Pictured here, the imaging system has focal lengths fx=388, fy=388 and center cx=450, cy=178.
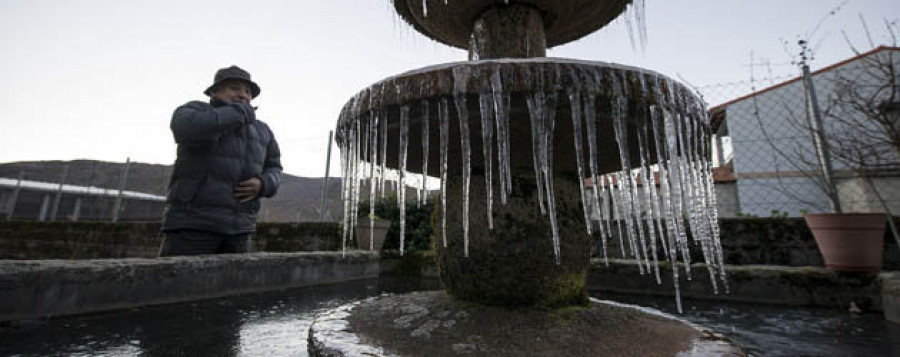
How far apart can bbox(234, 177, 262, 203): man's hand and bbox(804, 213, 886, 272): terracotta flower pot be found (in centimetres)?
494

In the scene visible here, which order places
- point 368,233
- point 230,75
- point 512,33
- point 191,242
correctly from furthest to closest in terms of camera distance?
point 368,233 → point 230,75 → point 191,242 → point 512,33

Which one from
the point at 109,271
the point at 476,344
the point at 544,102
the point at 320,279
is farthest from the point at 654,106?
the point at 320,279

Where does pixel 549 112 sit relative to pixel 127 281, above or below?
above

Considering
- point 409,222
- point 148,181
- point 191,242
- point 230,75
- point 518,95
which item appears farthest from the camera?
point 148,181

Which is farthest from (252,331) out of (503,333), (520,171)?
(520,171)

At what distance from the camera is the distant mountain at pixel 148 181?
9405 mm

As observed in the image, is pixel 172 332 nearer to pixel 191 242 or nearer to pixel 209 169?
pixel 191 242

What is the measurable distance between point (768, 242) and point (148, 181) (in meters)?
23.0

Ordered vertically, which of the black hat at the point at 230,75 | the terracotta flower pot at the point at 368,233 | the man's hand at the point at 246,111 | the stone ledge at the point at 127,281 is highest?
the black hat at the point at 230,75

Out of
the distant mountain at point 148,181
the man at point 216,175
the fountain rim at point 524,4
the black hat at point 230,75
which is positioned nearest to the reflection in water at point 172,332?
the man at point 216,175

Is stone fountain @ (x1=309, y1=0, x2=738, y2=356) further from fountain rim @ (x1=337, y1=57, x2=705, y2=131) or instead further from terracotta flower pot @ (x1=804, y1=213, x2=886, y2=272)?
terracotta flower pot @ (x1=804, y1=213, x2=886, y2=272)

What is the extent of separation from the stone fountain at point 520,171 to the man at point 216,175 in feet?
4.71

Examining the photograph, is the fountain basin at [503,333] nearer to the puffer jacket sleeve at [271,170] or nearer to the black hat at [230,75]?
the puffer jacket sleeve at [271,170]

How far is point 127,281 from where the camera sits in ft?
7.76
